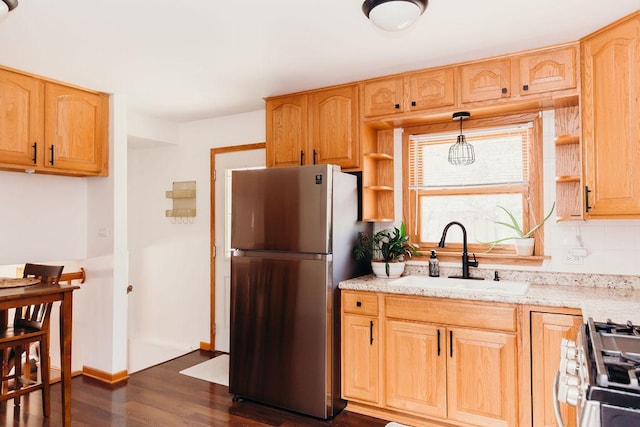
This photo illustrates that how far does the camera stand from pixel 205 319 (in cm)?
428

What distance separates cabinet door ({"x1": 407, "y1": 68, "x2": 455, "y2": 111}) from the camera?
110 inches

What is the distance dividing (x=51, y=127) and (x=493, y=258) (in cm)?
337

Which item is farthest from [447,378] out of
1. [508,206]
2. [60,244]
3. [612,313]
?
[60,244]

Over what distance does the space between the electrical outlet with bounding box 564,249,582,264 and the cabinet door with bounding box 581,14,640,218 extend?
1.70ft

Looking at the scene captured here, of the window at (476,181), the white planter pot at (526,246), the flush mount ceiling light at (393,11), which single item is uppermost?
the flush mount ceiling light at (393,11)

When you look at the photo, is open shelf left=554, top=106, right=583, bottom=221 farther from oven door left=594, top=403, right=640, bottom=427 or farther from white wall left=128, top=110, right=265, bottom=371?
white wall left=128, top=110, right=265, bottom=371

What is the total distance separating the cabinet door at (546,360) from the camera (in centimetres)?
225

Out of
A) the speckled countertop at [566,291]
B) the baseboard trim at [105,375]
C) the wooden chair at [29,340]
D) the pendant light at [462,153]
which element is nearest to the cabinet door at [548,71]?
the pendant light at [462,153]

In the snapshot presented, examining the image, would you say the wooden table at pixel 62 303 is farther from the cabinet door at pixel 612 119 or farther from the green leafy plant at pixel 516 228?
the cabinet door at pixel 612 119

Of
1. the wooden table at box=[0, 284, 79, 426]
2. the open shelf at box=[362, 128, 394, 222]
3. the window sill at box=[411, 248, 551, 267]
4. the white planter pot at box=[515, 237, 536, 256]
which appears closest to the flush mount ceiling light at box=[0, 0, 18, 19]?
the wooden table at box=[0, 284, 79, 426]

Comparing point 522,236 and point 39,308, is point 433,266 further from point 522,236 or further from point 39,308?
point 39,308

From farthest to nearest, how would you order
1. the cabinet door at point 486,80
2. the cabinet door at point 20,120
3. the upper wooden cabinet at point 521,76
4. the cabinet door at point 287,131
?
the cabinet door at point 287,131 < the cabinet door at point 20,120 < the cabinet door at point 486,80 < the upper wooden cabinet at point 521,76

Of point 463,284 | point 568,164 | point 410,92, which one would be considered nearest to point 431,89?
point 410,92

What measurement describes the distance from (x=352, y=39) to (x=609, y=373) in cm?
201
